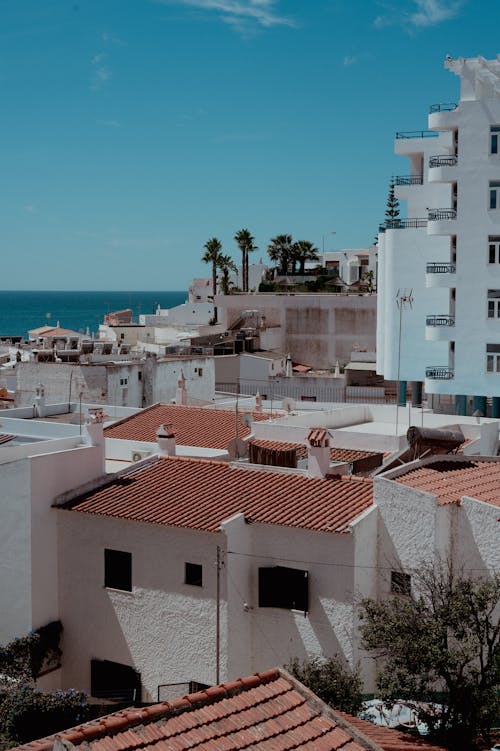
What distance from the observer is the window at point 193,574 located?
20.9m

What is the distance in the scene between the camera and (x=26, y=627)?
2248cm

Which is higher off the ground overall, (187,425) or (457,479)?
(457,479)

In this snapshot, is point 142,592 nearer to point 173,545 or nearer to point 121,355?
point 173,545

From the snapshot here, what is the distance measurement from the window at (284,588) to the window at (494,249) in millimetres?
20873

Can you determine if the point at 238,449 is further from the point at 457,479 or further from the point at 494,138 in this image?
the point at 494,138

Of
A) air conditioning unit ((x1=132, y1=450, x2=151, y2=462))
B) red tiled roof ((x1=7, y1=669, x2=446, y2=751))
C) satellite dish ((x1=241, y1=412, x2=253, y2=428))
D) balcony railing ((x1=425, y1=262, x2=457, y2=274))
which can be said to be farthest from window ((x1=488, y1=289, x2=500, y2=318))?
red tiled roof ((x1=7, y1=669, x2=446, y2=751))

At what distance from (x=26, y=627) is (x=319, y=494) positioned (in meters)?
7.48

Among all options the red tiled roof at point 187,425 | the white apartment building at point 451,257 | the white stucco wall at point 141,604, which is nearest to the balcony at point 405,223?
the white apartment building at point 451,257

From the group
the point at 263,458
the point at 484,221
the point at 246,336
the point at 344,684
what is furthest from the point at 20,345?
the point at 344,684

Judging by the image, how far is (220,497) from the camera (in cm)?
2183

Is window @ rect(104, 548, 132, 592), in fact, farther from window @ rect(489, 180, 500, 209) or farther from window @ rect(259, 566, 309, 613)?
window @ rect(489, 180, 500, 209)

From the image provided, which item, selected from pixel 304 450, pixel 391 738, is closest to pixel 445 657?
pixel 391 738

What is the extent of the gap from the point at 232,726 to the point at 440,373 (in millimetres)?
29163

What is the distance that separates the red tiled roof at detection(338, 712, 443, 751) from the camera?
1453cm
